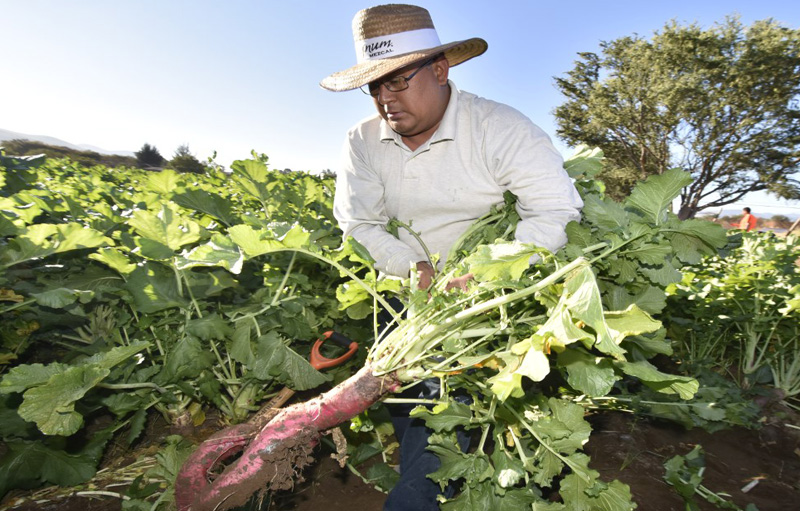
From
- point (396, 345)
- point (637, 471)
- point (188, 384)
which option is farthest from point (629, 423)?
point (188, 384)

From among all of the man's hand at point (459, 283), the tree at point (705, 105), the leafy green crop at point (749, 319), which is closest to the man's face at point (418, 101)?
the man's hand at point (459, 283)

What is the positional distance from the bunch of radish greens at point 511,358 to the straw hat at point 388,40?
0.78m

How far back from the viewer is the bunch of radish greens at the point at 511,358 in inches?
52.5

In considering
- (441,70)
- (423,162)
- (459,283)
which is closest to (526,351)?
(459,283)

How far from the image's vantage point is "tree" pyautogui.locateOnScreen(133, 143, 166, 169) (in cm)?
3522

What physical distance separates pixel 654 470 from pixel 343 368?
1.91 meters

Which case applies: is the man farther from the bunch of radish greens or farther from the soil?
the soil

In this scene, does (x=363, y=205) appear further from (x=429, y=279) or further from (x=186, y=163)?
(x=186, y=163)

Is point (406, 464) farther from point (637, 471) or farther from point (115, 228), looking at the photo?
point (115, 228)

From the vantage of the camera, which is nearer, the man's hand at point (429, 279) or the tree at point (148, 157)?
the man's hand at point (429, 279)

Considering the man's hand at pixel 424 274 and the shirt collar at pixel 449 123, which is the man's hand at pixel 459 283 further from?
the shirt collar at pixel 449 123

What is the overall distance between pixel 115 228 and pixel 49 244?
35.5 inches

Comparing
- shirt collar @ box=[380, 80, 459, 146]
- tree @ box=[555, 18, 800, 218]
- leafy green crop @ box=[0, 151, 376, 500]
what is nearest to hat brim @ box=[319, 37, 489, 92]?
shirt collar @ box=[380, 80, 459, 146]

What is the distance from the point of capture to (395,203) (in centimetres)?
223
